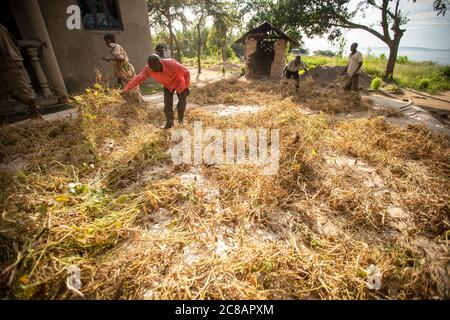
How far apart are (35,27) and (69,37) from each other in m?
1.82

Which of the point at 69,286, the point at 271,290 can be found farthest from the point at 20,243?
the point at 271,290

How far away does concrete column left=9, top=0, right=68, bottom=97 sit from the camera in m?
4.70

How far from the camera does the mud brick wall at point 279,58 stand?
35.8 ft

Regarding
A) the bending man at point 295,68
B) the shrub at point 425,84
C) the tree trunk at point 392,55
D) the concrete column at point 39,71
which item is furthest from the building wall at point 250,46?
the concrete column at point 39,71

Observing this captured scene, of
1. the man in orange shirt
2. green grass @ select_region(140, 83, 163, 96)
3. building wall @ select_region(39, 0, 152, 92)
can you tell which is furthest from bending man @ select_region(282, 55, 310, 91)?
building wall @ select_region(39, 0, 152, 92)

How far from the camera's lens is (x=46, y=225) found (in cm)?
169

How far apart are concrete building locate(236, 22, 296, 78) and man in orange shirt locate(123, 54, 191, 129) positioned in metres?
8.59

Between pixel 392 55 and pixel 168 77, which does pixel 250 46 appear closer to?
pixel 392 55

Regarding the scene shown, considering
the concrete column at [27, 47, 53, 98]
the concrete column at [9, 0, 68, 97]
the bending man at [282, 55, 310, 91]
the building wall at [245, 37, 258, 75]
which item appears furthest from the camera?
the building wall at [245, 37, 258, 75]

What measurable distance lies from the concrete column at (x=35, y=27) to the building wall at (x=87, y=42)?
45.2 inches

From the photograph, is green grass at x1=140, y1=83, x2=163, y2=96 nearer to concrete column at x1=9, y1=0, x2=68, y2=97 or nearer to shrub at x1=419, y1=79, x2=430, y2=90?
concrete column at x1=9, y1=0, x2=68, y2=97

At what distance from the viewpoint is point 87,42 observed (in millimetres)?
6781
